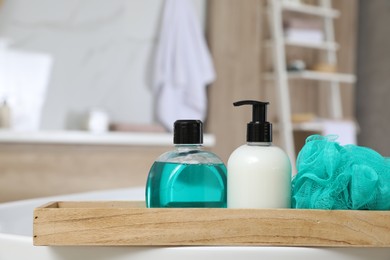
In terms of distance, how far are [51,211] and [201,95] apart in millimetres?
2480

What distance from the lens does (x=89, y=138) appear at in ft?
7.96

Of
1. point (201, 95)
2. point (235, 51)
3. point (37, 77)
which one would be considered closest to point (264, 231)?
point (37, 77)

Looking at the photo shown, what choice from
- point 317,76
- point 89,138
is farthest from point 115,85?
point 317,76

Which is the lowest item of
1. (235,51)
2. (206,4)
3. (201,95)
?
(201,95)

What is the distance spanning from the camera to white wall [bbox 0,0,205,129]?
2.79 metres

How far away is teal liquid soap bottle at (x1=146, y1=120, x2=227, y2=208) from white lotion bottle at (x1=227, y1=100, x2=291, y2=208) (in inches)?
0.8

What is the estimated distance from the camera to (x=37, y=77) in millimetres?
2736

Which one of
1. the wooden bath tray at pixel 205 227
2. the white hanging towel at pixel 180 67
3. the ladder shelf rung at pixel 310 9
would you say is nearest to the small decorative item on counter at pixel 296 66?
the ladder shelf rung at pixel 310 9

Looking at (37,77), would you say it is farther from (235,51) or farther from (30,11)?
(235,51)

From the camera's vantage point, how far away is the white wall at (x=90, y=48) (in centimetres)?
279

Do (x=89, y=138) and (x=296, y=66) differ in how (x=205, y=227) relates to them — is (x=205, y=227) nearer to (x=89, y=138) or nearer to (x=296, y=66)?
(x=89, y=138)

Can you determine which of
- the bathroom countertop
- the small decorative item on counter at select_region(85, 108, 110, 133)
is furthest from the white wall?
the bathroom countertop

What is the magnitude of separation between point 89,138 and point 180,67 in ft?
2.64

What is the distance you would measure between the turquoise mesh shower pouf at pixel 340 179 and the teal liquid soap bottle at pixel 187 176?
0.36ft
